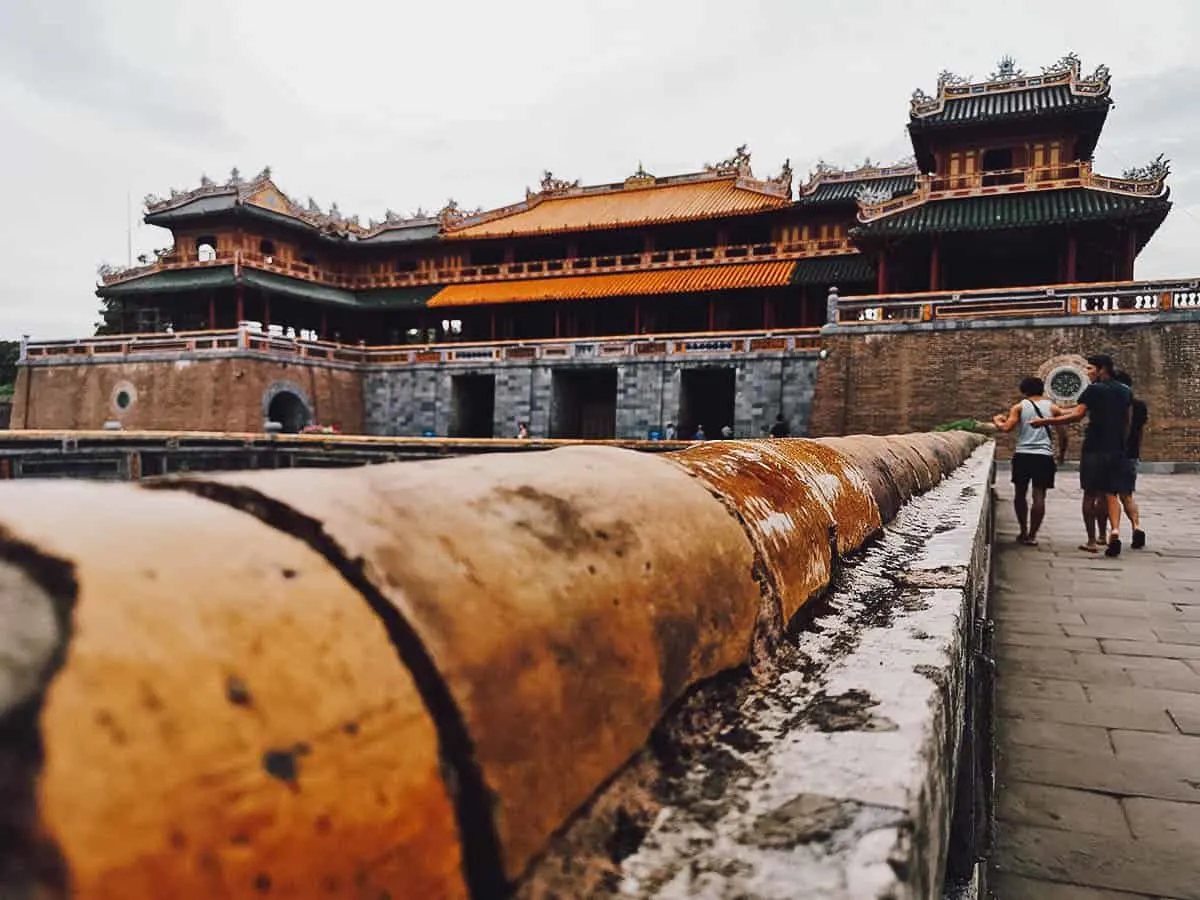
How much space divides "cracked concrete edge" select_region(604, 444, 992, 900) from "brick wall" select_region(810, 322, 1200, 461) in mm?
17386

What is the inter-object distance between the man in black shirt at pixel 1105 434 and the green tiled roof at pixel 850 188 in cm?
1809

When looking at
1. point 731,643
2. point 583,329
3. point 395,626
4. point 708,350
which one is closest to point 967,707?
point 731,643

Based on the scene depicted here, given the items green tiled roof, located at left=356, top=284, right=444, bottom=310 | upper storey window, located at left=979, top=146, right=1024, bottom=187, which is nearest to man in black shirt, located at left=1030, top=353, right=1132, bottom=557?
upper storey window, located at left=979, top=146, right=1024, bottom=187

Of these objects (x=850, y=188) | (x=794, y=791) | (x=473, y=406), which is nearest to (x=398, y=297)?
(x=473, y=406)

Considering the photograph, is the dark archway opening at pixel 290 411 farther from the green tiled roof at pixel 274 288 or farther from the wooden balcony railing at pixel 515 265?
the wooden balcony railing at pixel 515 265

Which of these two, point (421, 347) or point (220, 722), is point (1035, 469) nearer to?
point (220, 722)

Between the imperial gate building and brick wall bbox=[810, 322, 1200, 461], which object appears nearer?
brick wall bbox=[810, 322, 1200, 461]

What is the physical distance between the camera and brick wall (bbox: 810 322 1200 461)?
1556 centimetres

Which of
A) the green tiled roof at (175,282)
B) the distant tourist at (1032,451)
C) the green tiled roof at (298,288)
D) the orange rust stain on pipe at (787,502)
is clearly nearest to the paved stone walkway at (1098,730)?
the distant tourist at (1032,451)

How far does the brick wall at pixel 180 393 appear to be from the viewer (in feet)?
69.4

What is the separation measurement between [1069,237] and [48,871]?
21143mm

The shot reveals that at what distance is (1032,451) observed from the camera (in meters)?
6.48

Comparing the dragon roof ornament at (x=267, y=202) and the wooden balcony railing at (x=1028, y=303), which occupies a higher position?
the dragon roof ornament at (x=267, y=202)

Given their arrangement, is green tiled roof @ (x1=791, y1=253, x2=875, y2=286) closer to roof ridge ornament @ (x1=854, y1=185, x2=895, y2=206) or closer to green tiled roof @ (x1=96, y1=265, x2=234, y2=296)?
roof ridge ornament @ (x1=854, y1=185, x2=895, y2=206)
